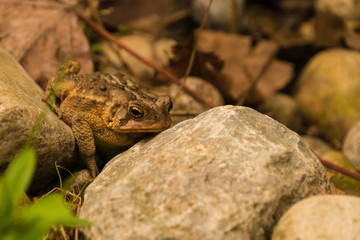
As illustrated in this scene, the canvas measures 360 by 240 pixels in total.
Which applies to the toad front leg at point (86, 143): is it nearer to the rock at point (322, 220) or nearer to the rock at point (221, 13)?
the rock at point (322, 220)

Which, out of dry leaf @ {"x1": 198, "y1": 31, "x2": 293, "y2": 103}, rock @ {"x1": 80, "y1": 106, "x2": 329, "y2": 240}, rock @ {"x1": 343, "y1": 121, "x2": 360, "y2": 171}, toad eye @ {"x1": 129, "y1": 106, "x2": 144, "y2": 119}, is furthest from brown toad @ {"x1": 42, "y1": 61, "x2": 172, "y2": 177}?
rock @ {"x1": 343, "y1": 121, "x2": 360, "y2": 171}

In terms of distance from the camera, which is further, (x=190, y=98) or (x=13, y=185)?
(x=190, y=98)

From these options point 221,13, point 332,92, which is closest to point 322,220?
point 332,92

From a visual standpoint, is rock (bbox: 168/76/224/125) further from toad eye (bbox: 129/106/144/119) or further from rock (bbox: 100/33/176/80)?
toad eye (bbox: 129/106/144/119)

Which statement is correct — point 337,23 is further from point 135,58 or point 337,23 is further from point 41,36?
point 41,36

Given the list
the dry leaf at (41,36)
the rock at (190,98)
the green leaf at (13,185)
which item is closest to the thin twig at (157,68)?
the rock at (190,98)

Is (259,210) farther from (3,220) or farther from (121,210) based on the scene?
(3,220)
